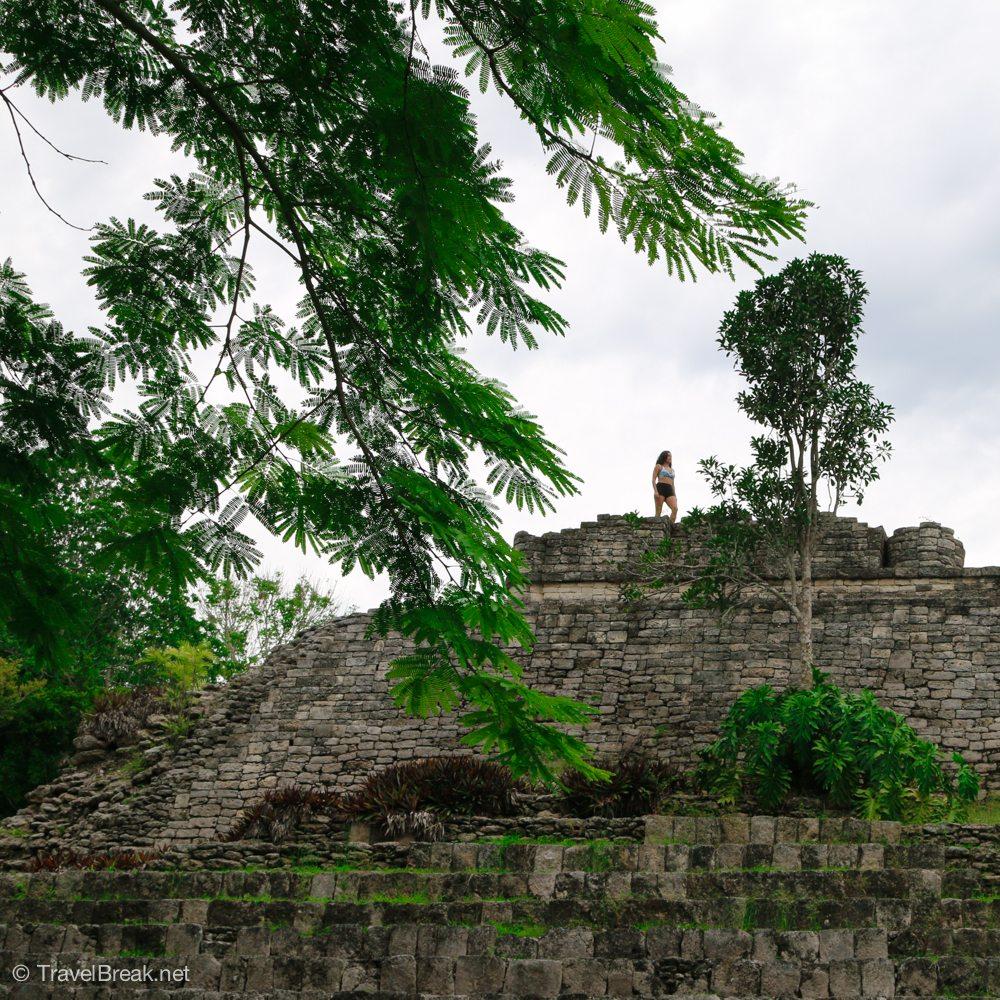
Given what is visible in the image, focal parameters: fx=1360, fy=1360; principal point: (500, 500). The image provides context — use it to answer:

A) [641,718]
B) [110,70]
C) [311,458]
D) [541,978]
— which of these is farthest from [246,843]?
[110,70]

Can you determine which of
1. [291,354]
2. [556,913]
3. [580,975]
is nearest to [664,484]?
[556,913]

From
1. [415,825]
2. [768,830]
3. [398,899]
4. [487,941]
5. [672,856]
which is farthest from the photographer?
[415,825]

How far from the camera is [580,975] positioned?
7.80 m

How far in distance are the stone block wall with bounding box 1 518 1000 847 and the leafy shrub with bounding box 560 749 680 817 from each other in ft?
3.45

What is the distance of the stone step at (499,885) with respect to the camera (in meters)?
8.62

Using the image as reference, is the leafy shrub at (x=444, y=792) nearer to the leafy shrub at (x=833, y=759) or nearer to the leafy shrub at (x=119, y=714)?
the leafy shrub at (x=833, y=759)

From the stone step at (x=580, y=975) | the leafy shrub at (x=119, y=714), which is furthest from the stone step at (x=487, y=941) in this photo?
the leafy shrub at (x=119, y=714)

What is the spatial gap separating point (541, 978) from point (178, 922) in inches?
122

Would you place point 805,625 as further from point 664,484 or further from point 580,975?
point 580,975

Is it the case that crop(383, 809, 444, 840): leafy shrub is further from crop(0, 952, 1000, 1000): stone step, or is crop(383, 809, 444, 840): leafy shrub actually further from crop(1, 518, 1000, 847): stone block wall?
crop(0, 952, 1000, 1000): stone step

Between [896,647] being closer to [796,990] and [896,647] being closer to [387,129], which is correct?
[796,990]

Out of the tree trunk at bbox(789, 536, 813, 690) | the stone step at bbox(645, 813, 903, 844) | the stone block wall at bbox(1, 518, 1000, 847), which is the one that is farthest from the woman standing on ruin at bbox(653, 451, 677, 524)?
the stone step at bbox(645, 813, 903, 844)

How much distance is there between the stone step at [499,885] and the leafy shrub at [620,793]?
84.0 inches

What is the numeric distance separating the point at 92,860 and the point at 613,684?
5.51 meters
